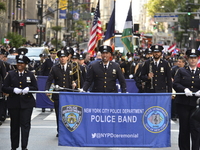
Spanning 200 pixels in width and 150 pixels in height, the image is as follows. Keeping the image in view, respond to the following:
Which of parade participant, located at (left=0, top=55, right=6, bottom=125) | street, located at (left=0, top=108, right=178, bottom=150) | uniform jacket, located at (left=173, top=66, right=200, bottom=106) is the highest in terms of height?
uniform jacket, located at (left=173, top=66, right=200, bottom=106)

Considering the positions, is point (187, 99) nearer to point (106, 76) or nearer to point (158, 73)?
point (106, 76)

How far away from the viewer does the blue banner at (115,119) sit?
886cm

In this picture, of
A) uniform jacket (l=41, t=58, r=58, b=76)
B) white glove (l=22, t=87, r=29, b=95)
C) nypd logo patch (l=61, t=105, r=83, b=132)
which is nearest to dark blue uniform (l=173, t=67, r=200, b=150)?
nypd logo patch (l=61, t=105, r=83, b=132)

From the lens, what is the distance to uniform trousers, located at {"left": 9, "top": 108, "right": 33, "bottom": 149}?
10.2 m

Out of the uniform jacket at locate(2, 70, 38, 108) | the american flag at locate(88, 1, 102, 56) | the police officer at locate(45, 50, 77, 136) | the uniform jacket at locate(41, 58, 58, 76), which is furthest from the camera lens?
the american flag at locate(88, 1, 102, 56)

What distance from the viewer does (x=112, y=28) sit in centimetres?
2273

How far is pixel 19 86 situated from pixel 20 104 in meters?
0.33

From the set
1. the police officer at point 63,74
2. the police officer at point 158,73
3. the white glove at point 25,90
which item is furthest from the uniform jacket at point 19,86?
the police officer at point 158,73

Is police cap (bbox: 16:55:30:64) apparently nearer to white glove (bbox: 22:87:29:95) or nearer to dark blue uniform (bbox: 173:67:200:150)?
white glove (bbox: 22:87:29:95)

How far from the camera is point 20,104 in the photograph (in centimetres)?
1015

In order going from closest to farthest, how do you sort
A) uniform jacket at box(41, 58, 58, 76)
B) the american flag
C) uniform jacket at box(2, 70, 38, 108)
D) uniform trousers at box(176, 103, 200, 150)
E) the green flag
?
uniform trousers at box(176, 103, 200, 150) → uniform jacket at box(2, 70, 38, 108) → uniform jacket at box(41, 58, 58, 76) → the green flag → the american flag

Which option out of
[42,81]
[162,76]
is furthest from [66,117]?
[42,81]

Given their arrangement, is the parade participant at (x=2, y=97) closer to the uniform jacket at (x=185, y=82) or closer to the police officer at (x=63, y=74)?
the police officer at (x=63, y=74)

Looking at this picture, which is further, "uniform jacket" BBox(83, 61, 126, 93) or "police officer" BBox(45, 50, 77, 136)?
"police officer" BBox(45, 50, 77, 136)
